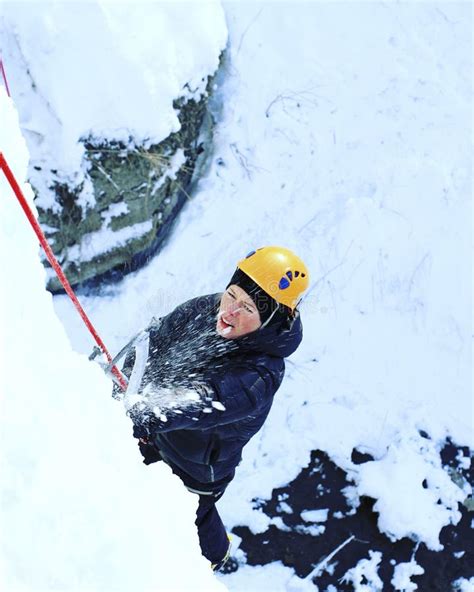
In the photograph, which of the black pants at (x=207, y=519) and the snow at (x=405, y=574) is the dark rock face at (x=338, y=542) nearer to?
the snow at (x=405, y=574)

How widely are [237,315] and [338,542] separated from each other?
2551mm

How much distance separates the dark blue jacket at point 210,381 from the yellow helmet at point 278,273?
0.15 metres

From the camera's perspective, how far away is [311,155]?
6797 millimetres

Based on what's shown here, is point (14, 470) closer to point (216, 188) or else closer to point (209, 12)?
point (216, 188)

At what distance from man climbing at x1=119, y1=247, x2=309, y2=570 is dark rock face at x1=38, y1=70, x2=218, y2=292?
6.42ft

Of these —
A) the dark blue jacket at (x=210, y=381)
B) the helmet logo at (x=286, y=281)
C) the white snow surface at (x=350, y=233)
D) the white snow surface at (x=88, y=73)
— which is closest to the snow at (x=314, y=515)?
the white snow surface at (x=350, y=233)

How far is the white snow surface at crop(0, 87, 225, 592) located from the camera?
6.15 ft

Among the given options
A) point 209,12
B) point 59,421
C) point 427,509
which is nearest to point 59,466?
point 59,421

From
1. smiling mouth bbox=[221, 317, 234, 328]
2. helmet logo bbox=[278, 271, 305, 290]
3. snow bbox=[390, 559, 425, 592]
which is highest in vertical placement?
helmet logo bbox=[278, 271, 305, 290]

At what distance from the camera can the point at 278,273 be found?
3.27 meters

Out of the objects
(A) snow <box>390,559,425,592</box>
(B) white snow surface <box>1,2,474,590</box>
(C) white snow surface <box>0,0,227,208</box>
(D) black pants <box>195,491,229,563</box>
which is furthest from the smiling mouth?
(A) snow <box>390,559,425,592</box>

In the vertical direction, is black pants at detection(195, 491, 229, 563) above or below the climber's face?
below

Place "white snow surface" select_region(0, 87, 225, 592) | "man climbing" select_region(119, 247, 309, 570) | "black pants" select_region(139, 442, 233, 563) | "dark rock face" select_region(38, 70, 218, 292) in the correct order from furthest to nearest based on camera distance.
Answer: "dark rock face" select_region(38, 70, 218, 292)
"black pants" select_region(139, 442, 233, 563)
"man climbing" select_region(119, 247, 309, 570)
"white snow surface" select_region(0, 87, 225, 592)

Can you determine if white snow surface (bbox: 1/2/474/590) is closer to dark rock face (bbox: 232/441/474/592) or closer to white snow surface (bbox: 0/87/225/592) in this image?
dark rock face (bbox: 232/441/474/592)
